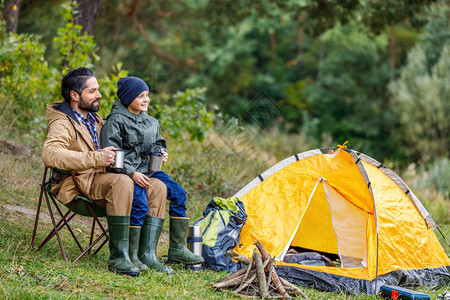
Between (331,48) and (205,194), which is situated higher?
(331,48)

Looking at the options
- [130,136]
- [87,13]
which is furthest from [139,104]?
[87,13]

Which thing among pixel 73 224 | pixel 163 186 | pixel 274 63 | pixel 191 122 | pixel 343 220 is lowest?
pixel 73 224

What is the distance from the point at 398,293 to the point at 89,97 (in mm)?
2530

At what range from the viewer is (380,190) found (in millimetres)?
4176

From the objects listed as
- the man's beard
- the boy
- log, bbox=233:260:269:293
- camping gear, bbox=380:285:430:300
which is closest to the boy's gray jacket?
the boy

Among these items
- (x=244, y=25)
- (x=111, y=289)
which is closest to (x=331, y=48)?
(x=244, y=25)

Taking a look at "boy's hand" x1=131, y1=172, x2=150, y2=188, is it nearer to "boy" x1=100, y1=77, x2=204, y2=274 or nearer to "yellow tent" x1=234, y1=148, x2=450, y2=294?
"boy" x1=100, y1=77, x2=204, y2=274

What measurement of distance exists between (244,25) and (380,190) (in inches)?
719

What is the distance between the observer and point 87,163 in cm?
312

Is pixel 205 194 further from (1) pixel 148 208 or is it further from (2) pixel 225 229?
(1) pixel 148 208

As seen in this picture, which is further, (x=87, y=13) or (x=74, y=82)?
(x=87, y=13)

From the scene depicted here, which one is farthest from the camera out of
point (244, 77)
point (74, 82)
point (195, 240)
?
point (244, 77)

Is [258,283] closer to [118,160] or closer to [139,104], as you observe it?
[118,160]

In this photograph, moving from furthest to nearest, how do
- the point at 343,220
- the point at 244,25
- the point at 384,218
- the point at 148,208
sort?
the point at 244,25 → the point at 343,220 → the point at 384,218 → the point at 148,208
